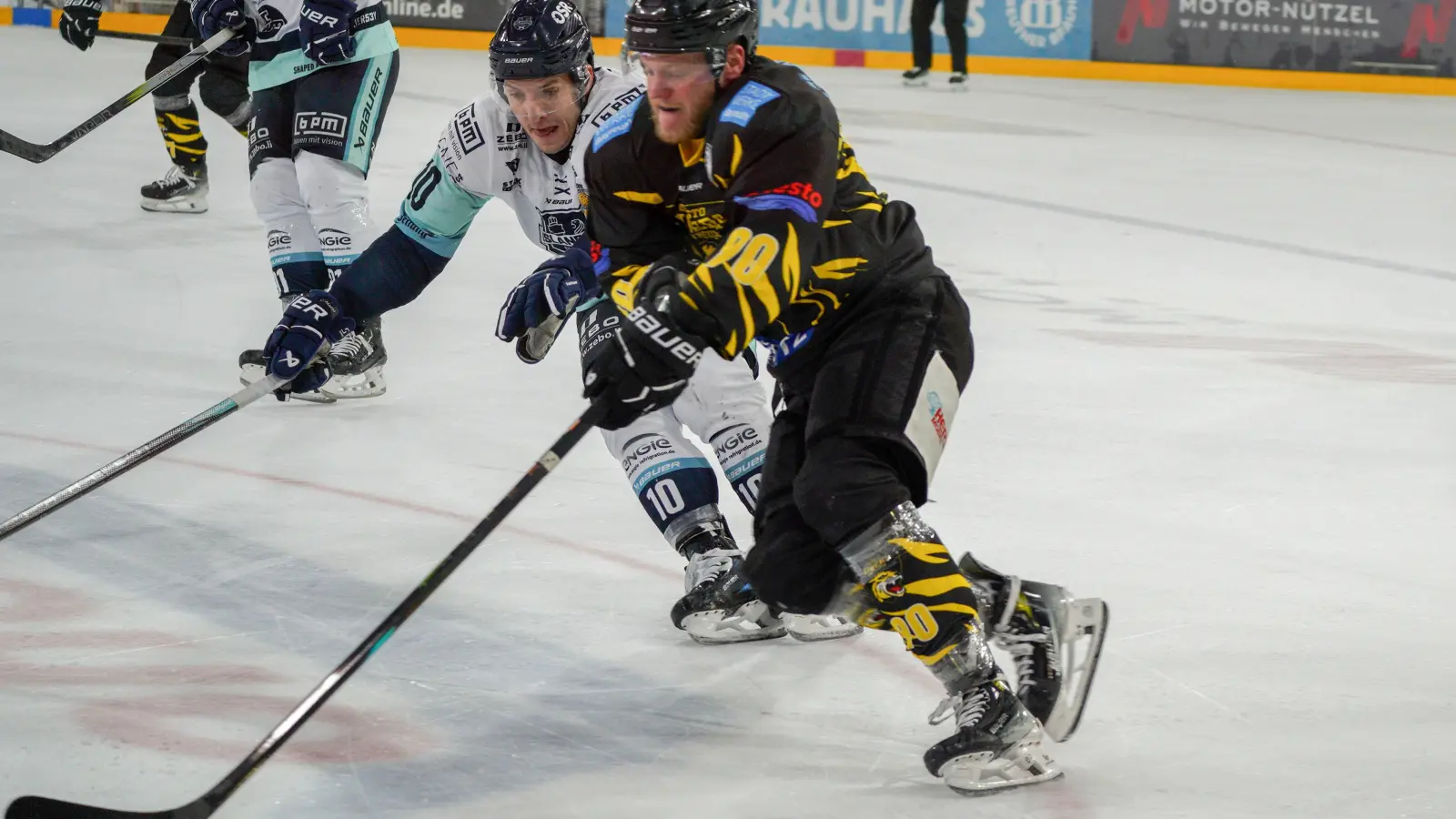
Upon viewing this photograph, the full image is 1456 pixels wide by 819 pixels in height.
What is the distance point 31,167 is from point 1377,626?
6.12m

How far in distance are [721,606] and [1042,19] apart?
10629 mm

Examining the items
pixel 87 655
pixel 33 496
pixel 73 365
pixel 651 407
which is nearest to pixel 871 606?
pixel 651 407

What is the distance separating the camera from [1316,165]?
884cm

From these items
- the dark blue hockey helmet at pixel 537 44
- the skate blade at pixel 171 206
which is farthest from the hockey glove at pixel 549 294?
the skate blade at pixel 171 206

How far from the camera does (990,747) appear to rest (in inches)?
89.0

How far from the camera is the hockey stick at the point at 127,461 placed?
2777mm

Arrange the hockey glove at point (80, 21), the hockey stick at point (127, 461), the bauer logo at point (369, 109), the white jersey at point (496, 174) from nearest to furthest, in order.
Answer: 1. the hockey stick at point (127, 461)
2. the white jersey at point (496, 174)
3. the bauer logo at point (369, 109)
4. the hockey glove at point (80, 21)

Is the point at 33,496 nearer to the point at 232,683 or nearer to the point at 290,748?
the point at 232,683

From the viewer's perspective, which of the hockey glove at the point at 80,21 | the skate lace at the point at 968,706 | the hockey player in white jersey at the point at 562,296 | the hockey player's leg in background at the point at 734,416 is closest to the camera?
the skate lace at the point at 968,706

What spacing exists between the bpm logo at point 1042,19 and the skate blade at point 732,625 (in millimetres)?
10490

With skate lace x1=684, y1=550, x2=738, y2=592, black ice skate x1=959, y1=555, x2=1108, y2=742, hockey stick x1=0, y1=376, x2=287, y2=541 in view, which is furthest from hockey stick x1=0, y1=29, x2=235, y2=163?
black ice skate x1=959, y1=555, x2=1108, y2=742

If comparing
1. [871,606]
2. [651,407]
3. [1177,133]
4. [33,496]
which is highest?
[651,407]

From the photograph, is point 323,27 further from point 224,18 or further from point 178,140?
point 178,140

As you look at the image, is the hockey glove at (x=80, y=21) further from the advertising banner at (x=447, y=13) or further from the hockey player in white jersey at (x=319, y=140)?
the advertising banner at (x=447, y=13)
